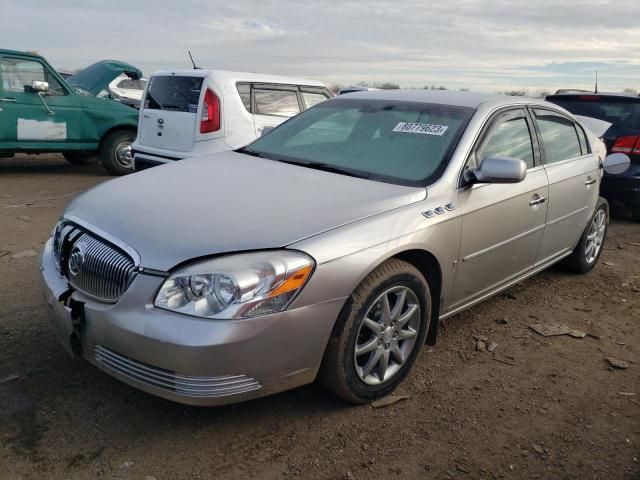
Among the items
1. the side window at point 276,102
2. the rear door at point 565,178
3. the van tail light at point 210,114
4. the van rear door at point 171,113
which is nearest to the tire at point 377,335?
the rear door at point 565,178

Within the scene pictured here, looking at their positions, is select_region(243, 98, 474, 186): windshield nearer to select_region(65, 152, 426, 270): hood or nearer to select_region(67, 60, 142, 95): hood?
select_region(65, 152, 426, 270): hood

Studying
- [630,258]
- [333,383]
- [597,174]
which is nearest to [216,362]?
[333,383]

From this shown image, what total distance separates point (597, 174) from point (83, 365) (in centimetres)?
416

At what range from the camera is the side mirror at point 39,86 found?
27.7 ft

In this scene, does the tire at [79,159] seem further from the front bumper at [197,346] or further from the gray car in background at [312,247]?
the front bumper at [197,346]

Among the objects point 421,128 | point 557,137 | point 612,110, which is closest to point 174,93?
point 421,128

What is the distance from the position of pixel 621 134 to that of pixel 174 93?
17.8ft

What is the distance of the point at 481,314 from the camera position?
168 inches

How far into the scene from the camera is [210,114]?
6.82 m

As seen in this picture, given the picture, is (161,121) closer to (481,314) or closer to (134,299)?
(481,314)

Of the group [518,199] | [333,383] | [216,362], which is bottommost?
[333,383]

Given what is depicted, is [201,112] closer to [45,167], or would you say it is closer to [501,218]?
[501,218]

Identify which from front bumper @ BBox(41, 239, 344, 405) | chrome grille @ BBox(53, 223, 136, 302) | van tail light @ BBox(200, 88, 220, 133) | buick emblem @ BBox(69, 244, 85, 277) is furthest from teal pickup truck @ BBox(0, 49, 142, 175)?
front bumper @ BBox(41, 239, 344, 405)

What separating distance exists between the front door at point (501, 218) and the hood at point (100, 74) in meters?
9.28
